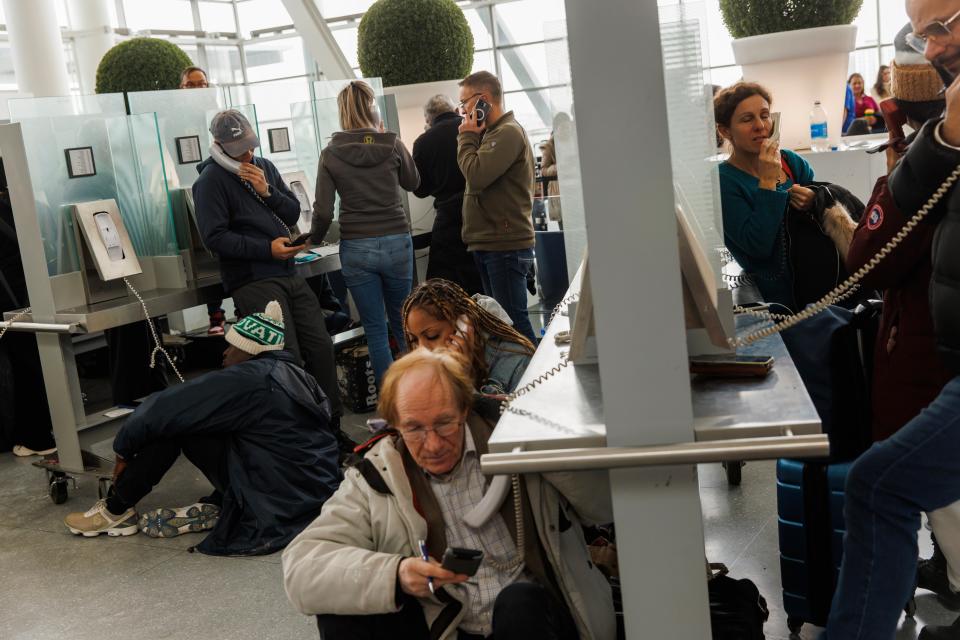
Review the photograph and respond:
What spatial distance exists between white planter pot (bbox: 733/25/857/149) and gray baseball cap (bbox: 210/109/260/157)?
279 cm

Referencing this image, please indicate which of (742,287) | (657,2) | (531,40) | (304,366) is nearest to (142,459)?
(304,366)

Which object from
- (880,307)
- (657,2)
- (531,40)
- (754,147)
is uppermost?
(531,40)

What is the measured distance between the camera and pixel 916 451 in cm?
208

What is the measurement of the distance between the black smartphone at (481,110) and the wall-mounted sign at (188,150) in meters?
1.87

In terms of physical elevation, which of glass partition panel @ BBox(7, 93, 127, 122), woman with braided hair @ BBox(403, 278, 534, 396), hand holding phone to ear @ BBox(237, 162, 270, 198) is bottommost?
woman with braided hair @ BBox(403, 278, 534, 396)

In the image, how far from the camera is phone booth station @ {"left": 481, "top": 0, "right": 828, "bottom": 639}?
161 cm

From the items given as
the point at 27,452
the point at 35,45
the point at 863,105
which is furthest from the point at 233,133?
the point at 35,45

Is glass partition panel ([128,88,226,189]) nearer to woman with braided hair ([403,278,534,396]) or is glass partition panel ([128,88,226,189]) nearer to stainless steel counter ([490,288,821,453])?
woman with braided hair ([403,278,534,396])

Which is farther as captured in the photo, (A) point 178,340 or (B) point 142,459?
(A) point 178,340

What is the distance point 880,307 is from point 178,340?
17.7 feet

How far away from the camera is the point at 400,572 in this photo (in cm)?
210

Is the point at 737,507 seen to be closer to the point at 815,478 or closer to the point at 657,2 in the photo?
the point at 815,478

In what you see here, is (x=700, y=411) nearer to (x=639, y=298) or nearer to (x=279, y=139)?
(x=639, y=298)

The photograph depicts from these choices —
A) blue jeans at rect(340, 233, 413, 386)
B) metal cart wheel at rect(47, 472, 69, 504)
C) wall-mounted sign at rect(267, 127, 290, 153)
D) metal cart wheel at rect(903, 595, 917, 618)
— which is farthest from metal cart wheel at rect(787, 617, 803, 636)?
wall-mounted sign at rect(267, 127, 290, 153)
